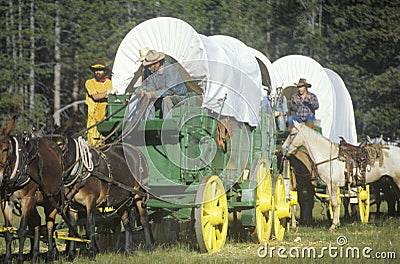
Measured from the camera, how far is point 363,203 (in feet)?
51.1

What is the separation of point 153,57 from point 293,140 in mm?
4268

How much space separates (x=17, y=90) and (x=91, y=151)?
19.9 m

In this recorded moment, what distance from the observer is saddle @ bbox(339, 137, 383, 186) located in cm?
1420

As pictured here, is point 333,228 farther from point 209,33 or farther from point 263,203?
point 209,33

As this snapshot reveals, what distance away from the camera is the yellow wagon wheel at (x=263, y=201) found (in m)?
11.5

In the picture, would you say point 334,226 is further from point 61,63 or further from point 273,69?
point 61,63

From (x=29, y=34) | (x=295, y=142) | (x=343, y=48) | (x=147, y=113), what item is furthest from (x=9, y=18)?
(x=147, y=113)

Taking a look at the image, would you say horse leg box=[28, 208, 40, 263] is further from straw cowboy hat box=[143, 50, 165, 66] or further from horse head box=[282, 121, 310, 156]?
horse head box=[282, 121, 310, 156]

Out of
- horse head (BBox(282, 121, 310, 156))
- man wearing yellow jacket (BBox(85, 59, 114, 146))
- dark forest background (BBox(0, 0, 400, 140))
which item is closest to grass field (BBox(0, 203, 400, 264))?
horse head (BBox(282, 121, 310, 156))

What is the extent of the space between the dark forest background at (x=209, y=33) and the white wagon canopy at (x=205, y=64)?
44.9 ft

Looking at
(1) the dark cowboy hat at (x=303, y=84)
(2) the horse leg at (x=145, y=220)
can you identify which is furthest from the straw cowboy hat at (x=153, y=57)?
Result: (1) the dark cowboy hat at (x=303, y=84)

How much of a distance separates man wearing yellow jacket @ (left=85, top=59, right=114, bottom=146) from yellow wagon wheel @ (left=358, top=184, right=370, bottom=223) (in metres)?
6.34

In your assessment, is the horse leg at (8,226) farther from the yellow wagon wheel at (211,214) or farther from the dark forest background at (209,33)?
the dark forest background at (209,33)

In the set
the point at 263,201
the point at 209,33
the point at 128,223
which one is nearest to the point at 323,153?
the point at 263,201
